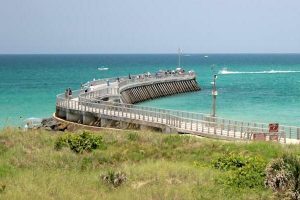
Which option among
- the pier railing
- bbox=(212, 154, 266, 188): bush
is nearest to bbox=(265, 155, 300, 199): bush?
bbox=(212, 154, 266, 188): bush

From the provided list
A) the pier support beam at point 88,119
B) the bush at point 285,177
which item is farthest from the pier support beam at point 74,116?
the bush at point 285,177

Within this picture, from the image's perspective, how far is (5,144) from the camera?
21.6 m

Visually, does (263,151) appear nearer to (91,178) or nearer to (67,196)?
(91,178)

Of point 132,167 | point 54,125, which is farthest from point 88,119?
point 132,167

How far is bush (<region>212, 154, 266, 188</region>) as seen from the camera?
51.5ft

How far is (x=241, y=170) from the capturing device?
16312mm

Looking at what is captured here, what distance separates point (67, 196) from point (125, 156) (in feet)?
20.2

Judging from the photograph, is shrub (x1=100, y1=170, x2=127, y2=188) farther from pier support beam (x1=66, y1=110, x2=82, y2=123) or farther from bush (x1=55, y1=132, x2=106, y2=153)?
pier support beam (x1=66, y1=110, x2=82, y2=123)

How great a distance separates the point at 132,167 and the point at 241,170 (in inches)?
150

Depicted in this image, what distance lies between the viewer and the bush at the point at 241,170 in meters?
15.7

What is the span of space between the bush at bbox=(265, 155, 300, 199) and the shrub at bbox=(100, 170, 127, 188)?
14.7 feet

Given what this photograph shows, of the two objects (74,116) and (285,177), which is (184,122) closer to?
(74,116)

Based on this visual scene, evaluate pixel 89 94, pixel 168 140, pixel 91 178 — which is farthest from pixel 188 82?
pixel 91 178

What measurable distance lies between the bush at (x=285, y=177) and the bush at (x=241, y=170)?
46 centimetres
